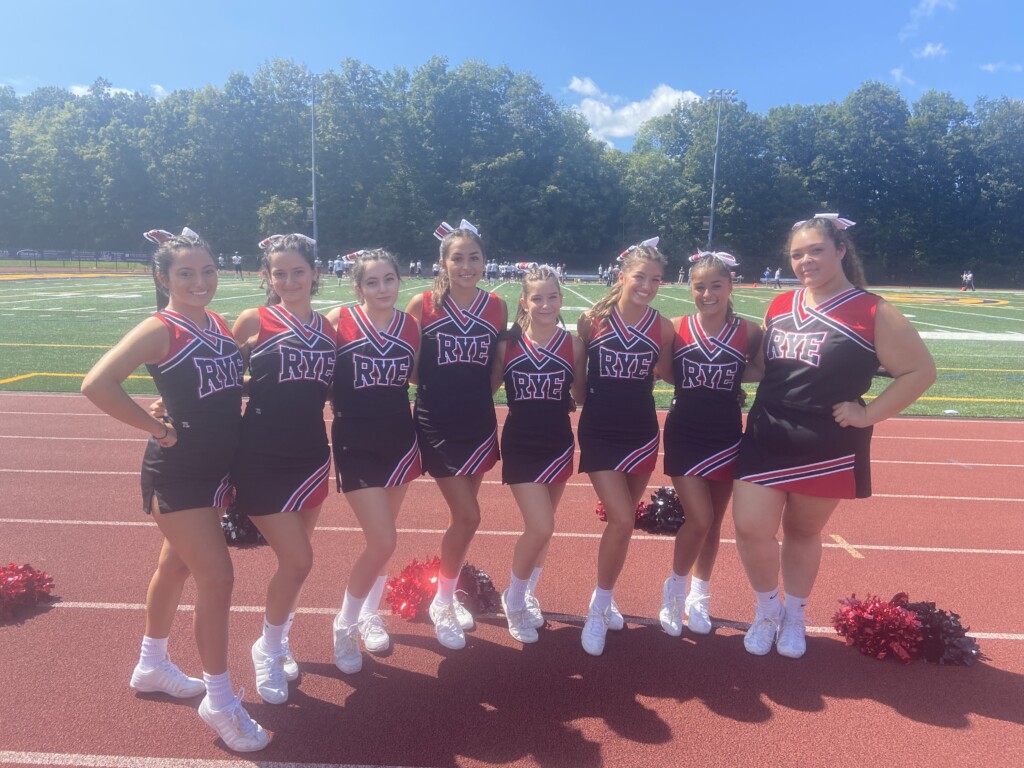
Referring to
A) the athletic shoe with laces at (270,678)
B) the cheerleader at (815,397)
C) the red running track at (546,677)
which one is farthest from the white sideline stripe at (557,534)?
the athletic shoe with laces at (270,678)

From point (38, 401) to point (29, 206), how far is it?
5739cm

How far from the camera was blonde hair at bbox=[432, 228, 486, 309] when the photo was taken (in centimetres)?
311

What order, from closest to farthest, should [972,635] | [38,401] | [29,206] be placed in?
[972,635] < [38,401] < [29,206]

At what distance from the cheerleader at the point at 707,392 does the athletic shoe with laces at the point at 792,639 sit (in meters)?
0.53

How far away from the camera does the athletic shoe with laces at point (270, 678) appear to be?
2.68 m

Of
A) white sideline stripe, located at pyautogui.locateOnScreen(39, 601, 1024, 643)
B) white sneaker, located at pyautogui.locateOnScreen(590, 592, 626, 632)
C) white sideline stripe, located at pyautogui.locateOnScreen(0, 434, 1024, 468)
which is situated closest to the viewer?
white sneaker, located at pyautogui.locateOnScreen(590, 592, 626, 632)

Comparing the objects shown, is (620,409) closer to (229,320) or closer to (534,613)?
(534,613)

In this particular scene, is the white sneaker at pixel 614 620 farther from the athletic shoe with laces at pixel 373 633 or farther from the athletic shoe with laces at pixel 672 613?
the athletic shoe with laces at pixel 373 633

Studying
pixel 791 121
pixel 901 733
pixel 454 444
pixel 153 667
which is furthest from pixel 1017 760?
pixel 791 121

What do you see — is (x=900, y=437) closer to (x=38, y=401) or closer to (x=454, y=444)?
(x=454, y=444)

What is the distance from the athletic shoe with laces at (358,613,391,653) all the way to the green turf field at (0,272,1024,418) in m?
6.57

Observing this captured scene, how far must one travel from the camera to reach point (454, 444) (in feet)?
9.92

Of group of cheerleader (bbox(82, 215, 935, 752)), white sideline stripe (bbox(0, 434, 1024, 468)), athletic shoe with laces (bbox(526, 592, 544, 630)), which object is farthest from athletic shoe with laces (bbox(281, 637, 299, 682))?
white sideline stripe (bbox(0, 434, 1024, 468))

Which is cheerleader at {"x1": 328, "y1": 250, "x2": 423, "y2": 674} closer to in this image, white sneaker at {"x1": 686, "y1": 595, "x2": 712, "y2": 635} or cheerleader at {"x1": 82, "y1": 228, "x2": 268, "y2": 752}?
cheerleader at {"x1": 82, "y1": 228, "x2": 268, "y2": 752}
